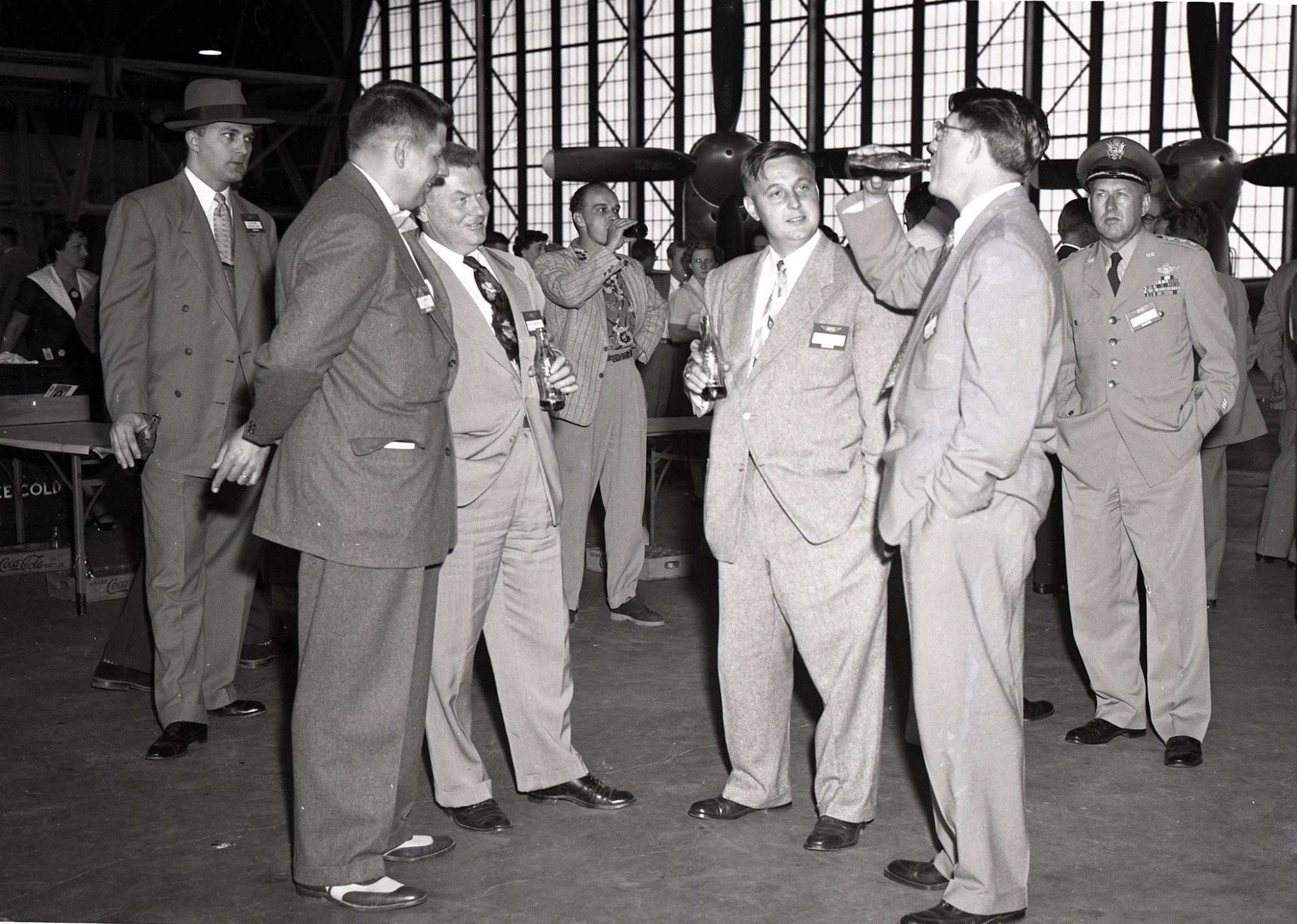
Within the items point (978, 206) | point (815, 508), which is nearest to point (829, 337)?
point (815, 508)

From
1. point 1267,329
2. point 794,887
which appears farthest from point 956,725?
point 1267,329

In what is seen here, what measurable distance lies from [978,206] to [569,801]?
6.19 feet

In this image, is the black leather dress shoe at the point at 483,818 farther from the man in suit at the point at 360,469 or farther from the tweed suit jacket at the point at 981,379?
the tweed suit jacket at the point at 981,379

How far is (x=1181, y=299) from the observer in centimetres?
386

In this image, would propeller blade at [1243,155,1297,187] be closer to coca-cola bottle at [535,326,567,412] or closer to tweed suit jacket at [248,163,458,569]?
coca-cola bottle at [535,326,567,412]

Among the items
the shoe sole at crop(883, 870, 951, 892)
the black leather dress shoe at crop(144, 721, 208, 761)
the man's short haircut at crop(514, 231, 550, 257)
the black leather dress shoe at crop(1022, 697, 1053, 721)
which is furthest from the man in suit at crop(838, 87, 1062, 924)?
the man's short haircut at crop(514, 231, 550, 257)

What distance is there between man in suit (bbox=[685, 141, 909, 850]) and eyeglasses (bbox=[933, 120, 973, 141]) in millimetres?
490

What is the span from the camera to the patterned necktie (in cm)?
415

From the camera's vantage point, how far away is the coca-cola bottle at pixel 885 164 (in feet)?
9.41

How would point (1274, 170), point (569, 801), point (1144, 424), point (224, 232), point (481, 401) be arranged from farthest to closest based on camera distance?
point (1274, 170), point (224, 232), point (1144, 424), point (569, 801), point (481, 401)

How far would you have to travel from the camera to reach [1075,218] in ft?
18.9

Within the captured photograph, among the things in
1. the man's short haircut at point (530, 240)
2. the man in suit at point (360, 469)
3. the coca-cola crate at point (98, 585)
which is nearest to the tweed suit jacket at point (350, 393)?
the man in suit at point (360, 469)

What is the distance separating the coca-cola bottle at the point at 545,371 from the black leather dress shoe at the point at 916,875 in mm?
1420

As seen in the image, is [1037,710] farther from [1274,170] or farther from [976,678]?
[1274,170]
